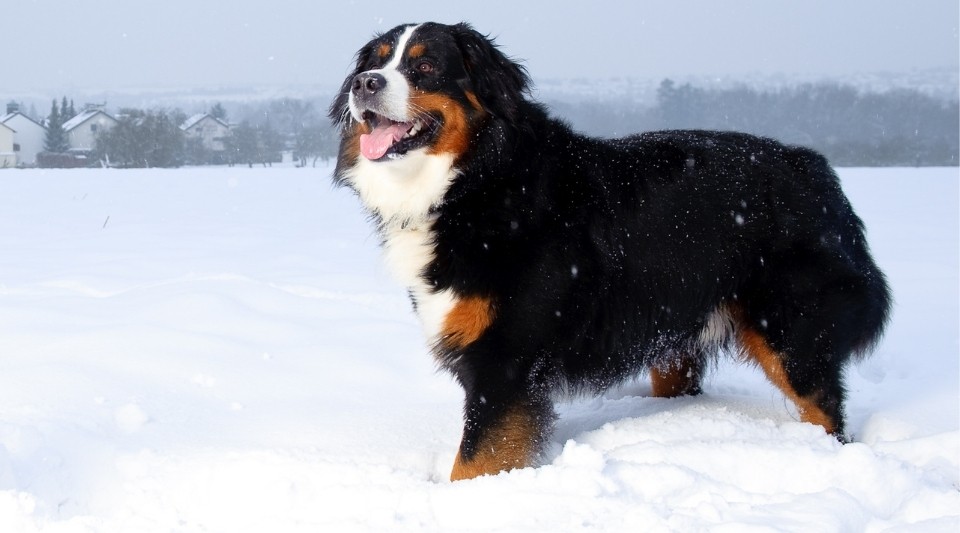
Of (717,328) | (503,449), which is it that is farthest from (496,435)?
(717,328)

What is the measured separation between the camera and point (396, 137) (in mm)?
3484

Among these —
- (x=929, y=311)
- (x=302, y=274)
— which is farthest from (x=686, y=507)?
(x=302, y=274)

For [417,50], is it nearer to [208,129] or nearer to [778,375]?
[778,375]

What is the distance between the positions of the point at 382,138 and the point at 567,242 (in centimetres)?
89

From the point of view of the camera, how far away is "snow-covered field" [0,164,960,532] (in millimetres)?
2867

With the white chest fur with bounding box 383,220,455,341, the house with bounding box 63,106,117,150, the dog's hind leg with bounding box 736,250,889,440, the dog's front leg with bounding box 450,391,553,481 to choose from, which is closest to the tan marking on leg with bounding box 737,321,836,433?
the dog's hind leg with bounding box 736,250,889,440

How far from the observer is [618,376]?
12.6 ft

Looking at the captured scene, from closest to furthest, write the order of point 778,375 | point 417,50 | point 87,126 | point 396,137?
point 396,137 → point 417,50 → point 778,375 → point 87,126

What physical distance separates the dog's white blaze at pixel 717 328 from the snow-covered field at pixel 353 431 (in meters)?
0.35

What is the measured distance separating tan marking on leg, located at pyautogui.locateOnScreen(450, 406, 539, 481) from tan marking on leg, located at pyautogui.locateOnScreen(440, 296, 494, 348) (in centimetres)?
35

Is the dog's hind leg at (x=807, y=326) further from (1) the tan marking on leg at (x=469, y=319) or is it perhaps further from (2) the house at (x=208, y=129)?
(2) the house at (x=208, y=129)

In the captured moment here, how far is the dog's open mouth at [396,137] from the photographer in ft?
11.4

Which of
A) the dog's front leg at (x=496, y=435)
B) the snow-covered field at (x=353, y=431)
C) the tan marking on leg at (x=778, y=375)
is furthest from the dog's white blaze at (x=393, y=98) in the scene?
the tan marking on leg at (x=778, y=375)

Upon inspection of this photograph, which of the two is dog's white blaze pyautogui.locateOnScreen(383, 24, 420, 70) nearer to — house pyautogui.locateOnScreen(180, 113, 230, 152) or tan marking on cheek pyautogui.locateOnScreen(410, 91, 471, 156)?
tan marking on cheek pyautogui.locateOnScreen(410, 91, 471, 156)
